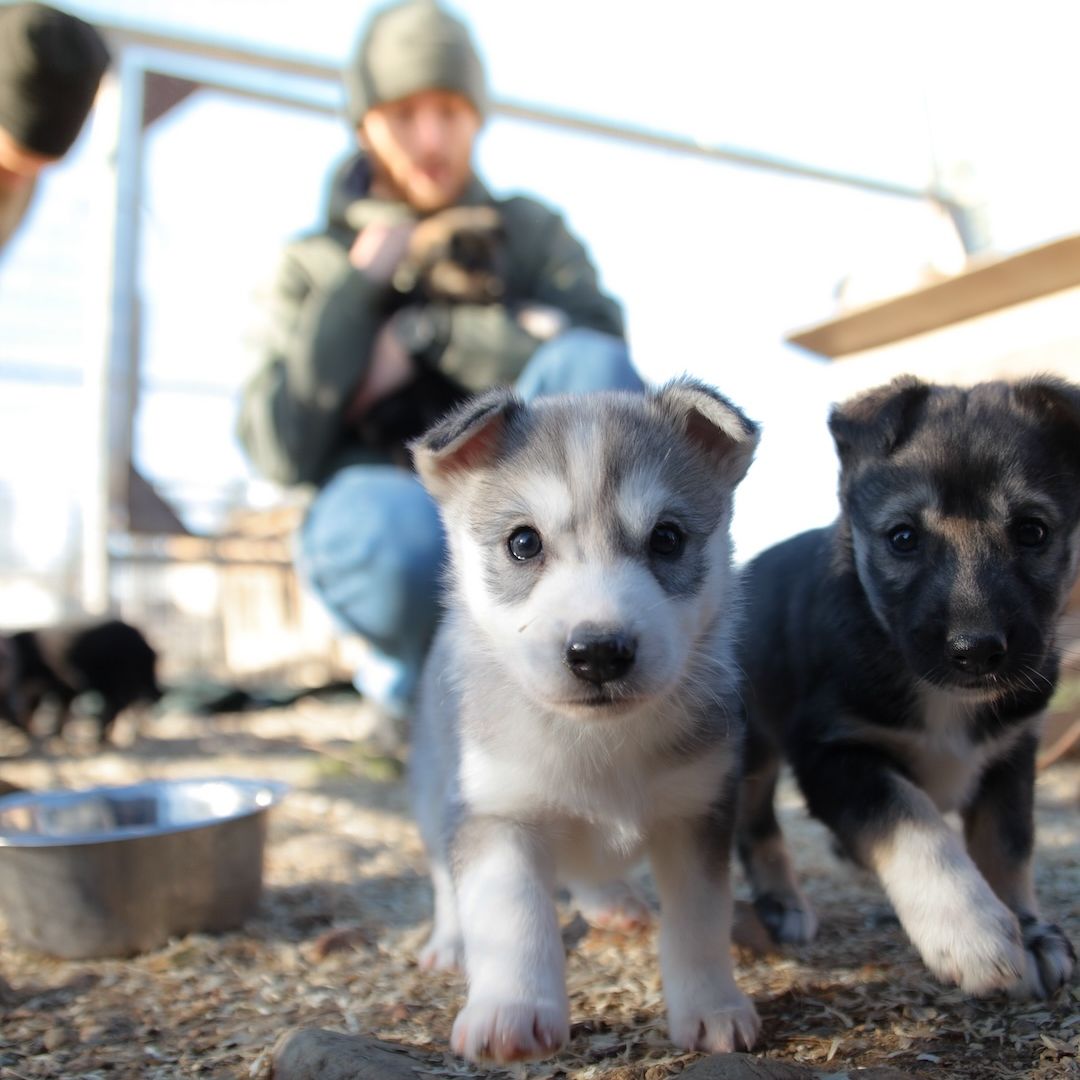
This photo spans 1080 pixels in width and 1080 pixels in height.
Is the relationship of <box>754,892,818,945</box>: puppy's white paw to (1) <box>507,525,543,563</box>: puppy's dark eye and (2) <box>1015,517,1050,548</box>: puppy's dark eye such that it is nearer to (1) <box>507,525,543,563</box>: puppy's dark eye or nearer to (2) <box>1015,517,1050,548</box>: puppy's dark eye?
(2) <box>1015,517,1050,548</box>: puppy's dark eye

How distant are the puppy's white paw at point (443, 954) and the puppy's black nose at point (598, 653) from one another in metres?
1.06

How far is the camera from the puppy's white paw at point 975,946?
1.81 meters

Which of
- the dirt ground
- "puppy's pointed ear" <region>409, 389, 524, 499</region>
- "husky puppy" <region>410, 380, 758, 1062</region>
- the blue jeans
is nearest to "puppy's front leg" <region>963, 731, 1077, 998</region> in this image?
the dirt ground

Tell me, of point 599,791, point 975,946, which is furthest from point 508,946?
point 975,946

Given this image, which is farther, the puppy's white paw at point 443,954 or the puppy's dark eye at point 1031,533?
the puppy's white paw at point 443,954

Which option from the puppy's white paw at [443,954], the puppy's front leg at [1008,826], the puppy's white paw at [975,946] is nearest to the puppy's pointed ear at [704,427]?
the puppy's front leg at [1008,826]

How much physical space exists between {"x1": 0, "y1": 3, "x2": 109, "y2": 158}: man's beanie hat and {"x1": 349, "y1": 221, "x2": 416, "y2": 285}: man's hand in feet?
3.95

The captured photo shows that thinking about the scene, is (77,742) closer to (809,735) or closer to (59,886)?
(59,886)

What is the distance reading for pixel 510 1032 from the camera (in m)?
1.73

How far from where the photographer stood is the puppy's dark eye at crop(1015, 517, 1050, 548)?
222 cm

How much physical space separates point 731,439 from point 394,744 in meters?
3.45

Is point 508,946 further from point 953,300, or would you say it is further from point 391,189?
point 391,189

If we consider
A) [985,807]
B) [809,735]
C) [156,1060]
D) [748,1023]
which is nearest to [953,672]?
[809,735]

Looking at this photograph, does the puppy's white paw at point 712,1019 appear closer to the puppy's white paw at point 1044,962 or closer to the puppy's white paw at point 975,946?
the puppy's white paw at point 975,946
